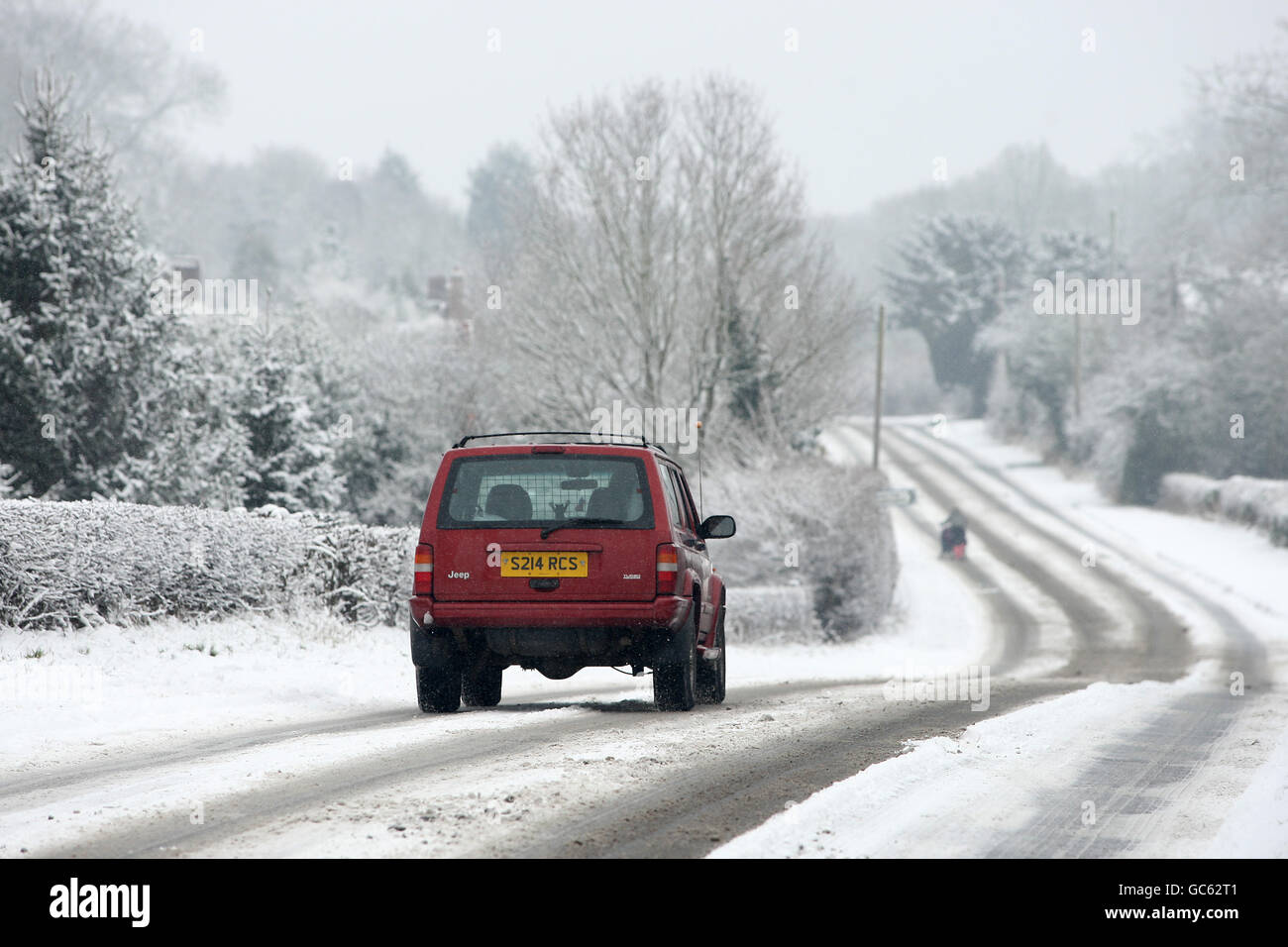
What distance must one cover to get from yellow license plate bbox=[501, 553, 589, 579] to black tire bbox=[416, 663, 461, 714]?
113 centimetres

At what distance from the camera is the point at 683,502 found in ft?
40.4

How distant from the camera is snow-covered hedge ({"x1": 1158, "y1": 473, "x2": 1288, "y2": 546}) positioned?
157 feet

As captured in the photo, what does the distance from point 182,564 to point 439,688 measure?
5.45 m

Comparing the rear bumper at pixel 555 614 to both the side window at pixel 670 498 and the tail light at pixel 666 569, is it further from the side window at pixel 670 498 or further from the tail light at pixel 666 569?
the side window at pixel 670 498

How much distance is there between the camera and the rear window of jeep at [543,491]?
10656mm

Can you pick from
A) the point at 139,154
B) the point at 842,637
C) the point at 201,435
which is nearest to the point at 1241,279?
the point at 842,637

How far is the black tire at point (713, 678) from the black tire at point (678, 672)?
1.67 ft

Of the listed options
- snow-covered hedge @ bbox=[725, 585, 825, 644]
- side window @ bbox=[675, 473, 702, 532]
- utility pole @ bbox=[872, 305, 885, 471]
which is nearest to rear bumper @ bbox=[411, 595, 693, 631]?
side window @ bbox=[675, 473, 702, 532]

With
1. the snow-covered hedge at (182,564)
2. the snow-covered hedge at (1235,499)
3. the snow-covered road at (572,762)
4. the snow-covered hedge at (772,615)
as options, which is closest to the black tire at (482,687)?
the snow-covered road at (572,762)

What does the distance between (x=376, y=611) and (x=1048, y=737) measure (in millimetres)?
10981

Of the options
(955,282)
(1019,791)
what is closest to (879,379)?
(955,282)

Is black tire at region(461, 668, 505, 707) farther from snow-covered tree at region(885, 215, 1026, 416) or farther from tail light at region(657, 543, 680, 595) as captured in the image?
snow-covered tree at region(885, 215, 1026, 416)

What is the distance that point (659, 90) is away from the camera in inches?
1661
